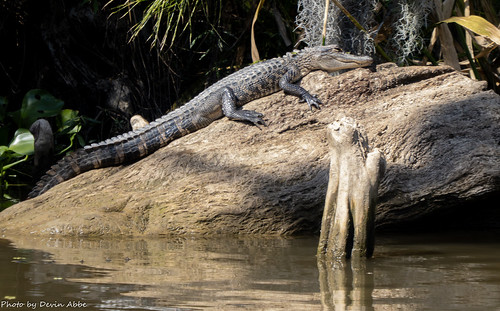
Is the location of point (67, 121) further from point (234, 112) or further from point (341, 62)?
point (341, 62)

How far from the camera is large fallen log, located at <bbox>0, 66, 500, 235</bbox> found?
13.5 feet

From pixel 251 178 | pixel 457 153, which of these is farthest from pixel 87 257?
pixel 457 153

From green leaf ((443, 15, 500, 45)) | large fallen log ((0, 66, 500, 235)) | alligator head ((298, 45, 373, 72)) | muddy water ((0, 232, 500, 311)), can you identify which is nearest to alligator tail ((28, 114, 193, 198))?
large fallen log ((0, 66, 500, 235))

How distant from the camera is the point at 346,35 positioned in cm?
618

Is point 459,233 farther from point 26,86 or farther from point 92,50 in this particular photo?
point 26,86

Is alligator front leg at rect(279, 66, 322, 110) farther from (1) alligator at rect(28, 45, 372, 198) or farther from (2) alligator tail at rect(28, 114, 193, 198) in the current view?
(2) alligator tail at rect(28, 114, 193, 198)

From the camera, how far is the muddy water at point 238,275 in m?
2.41

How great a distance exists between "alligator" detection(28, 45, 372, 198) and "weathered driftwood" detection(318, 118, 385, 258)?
1.84m

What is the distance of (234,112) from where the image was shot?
208 inches

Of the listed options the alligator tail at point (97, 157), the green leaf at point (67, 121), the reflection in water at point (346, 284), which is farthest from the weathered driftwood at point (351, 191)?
the green leaf at point (67, 121)

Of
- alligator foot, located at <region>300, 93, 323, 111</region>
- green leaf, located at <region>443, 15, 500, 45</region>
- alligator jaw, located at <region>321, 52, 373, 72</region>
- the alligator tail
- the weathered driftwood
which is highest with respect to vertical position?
green leaf, located at <region>443, 15, 500, 45</region>

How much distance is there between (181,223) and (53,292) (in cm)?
173

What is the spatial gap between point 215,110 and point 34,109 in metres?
2.70

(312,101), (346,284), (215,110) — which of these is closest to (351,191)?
(346,284)
